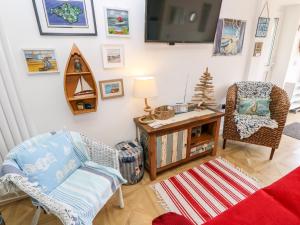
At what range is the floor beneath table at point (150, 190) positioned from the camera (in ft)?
5.02

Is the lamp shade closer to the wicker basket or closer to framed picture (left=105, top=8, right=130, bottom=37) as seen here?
the wicker basket

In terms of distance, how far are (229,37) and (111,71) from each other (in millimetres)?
1712

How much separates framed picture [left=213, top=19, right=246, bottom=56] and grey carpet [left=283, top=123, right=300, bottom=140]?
167cm

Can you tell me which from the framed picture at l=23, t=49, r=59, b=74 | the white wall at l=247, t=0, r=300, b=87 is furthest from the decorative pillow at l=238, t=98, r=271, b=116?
the framed picture at l=23, t=49, r=59, b=74

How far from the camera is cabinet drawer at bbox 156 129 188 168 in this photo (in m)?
1.85

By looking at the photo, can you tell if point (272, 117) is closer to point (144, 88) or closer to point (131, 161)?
point (144, 88)

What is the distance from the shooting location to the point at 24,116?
1521 millimetres

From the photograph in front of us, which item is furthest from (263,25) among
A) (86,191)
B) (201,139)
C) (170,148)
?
(86,191)

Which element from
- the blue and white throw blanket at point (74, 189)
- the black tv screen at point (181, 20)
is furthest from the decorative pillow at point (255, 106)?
the blue and white throw blanket at point (74, 189)

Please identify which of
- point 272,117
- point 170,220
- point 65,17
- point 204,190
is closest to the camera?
point 170,220

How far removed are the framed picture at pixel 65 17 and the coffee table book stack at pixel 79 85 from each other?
160mm

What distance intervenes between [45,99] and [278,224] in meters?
1.86

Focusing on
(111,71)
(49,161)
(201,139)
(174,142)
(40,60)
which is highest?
(40,60)

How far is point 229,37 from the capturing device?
2.38m
